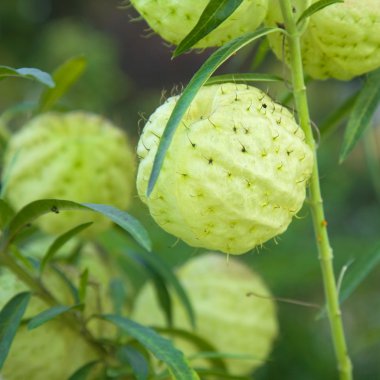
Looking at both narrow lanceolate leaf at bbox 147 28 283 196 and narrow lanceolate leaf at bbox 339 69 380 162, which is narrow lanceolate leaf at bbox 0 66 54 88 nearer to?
narrow lanceolate leaf at bbox 147 28 283 196

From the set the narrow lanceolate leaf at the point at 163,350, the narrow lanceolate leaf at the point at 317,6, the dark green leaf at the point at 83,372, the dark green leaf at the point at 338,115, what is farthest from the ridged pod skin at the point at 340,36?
the dark green leaf at the point at 83,372

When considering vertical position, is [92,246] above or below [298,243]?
above

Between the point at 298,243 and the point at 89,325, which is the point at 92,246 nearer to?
the point at 89,325

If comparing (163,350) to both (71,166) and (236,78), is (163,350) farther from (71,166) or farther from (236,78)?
(71,166)

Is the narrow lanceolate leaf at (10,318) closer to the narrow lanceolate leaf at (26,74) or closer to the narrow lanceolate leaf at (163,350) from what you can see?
the narrow lanceolate leaf at (163,350)

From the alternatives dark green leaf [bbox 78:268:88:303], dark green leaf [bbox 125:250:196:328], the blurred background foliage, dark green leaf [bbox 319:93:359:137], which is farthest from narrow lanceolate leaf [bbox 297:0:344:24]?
dark green leaf [bbox 125:250:196:328]

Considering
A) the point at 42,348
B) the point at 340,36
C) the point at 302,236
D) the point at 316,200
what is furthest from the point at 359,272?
the point at 302,236

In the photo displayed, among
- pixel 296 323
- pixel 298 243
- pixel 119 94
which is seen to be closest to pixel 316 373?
pixel 296 323
